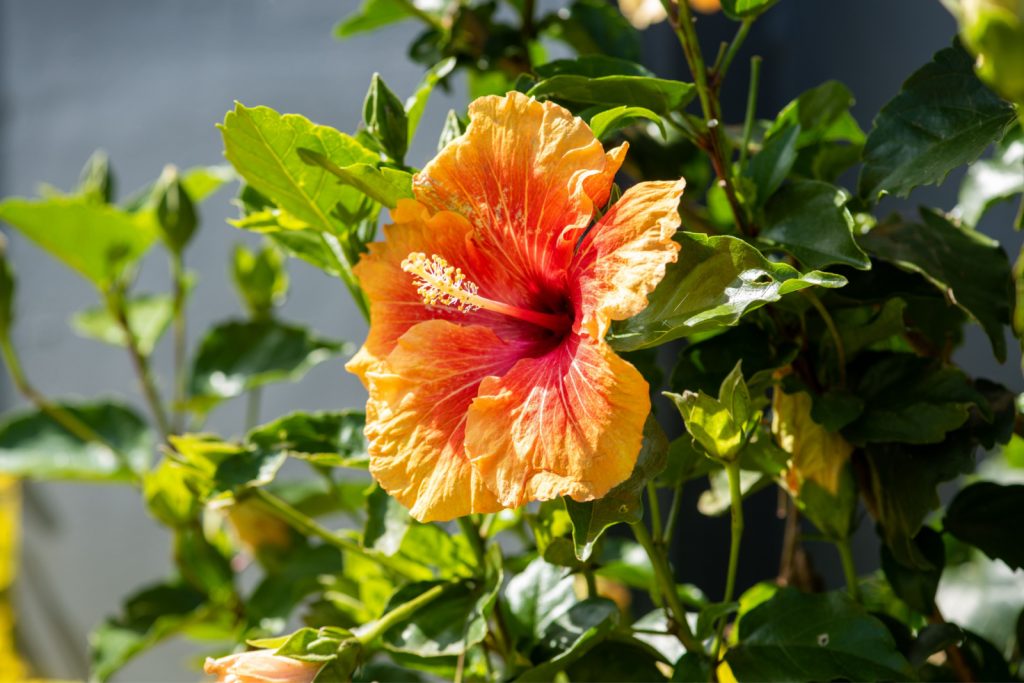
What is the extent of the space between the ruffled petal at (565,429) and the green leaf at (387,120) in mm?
182

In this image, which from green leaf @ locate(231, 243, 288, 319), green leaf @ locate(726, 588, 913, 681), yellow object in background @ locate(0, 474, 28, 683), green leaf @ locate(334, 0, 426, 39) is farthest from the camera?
yellow object in background @ locate(0, 474, 28, 683)

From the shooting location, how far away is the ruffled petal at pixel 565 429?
1.33 ft

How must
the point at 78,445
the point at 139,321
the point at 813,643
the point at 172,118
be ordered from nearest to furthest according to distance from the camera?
the point at 813,643, the point at 78,445, the point at 139,321, the point at 172,118

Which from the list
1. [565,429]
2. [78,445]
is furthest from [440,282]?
[78,445]

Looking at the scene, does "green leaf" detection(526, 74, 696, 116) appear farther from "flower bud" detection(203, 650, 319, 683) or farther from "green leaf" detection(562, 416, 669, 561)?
"flower bud" detection(203, 650, 319, 683)

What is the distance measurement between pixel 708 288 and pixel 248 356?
71 cm

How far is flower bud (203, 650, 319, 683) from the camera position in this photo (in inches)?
18.4

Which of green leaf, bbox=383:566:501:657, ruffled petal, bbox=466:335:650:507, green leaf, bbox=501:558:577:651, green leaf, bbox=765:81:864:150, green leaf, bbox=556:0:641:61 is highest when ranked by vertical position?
green leaf, bbox=556:0:641:61

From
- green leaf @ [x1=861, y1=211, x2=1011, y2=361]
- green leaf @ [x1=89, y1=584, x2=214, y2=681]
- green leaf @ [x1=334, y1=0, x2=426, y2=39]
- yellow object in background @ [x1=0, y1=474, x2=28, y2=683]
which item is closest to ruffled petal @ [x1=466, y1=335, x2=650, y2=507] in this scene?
green leaf @ [x1=861, y1=211, x2=1011, y2=361]

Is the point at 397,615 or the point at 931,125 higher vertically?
the point at 931,125

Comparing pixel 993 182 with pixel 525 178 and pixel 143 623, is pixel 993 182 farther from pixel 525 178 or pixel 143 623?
pixel 143 623

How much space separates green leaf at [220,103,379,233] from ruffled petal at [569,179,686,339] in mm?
138

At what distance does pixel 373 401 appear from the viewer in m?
0.48

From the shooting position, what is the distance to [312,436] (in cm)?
62
